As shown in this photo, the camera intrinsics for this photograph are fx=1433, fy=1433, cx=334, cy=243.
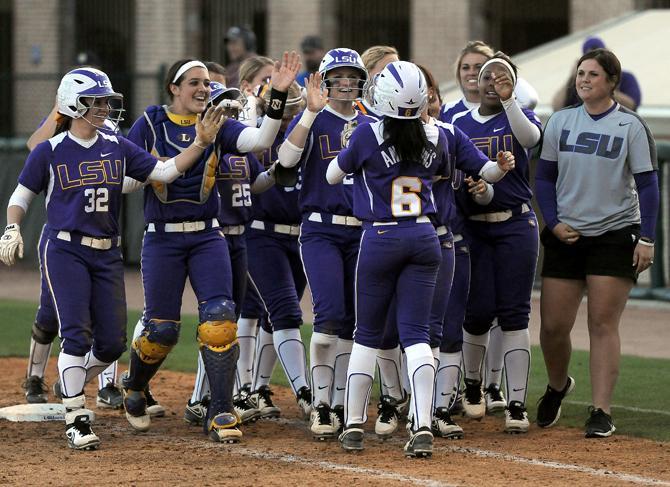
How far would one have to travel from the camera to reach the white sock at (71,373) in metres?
7.52

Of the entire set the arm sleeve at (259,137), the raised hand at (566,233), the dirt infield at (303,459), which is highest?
the arm sleeve at (259,137)

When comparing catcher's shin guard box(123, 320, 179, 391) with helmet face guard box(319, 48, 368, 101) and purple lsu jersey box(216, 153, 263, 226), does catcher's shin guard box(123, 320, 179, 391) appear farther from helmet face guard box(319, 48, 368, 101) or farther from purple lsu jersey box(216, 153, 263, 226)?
helmet face guard box(319, 48, 368, 101)

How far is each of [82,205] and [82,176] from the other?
0.15 metres

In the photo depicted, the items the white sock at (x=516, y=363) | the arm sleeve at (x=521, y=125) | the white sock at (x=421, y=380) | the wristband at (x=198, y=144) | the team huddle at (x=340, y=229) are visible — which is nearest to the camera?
the white sock at (x=421, y=380)

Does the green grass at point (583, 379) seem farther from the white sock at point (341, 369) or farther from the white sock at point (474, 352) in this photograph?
the white sock at point (341, 369)

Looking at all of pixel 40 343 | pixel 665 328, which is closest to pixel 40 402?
pixel 40 343

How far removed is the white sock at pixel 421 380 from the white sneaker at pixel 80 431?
1.69 metres

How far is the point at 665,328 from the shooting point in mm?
12414

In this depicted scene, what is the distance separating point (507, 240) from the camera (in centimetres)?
807

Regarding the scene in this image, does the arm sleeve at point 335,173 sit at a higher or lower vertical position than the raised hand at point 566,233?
higher

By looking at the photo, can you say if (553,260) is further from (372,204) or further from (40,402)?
(40,402)

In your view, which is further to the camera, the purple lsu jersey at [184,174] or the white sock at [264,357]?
the white sock at [264,357]

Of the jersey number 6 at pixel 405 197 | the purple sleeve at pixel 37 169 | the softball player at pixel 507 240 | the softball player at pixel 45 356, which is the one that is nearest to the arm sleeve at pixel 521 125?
the softball player at pixel 507 240

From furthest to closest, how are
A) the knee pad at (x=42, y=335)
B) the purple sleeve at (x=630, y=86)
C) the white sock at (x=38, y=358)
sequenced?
1. the purple sleeve at (x=630, y=86)
2. the white sock at (x=38, y=358)
3. the knee pad at (x=42, y=335)
